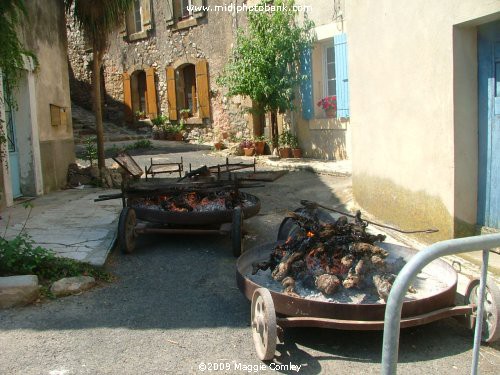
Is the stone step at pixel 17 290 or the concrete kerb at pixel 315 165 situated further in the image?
the concrete kerb at pixel 315 165

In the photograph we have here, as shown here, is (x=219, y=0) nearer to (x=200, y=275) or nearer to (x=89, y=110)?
(x=89, y=110)

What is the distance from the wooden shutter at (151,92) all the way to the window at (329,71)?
8.37m

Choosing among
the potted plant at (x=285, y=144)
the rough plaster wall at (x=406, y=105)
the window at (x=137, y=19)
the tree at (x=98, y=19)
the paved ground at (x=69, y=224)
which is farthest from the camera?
the window at (x=137, y=19)

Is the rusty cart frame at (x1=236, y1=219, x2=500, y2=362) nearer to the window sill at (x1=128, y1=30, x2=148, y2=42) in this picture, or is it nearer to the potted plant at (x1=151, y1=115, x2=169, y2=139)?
the potted plant at (x1=151, y1=115, x2=169, y2=139)

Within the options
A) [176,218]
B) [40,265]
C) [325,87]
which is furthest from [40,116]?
[325,87]

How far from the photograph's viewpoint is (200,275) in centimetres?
518

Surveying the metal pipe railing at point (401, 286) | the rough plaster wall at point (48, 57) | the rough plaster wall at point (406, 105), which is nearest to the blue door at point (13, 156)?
the rough plaster wall at point (48, 57)

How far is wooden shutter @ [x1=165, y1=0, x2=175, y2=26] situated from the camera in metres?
17.2

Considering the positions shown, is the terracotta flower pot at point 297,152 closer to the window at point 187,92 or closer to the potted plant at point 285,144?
the potted plant at point 285,144

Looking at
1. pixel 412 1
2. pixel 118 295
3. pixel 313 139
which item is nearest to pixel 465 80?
pixel 412 1

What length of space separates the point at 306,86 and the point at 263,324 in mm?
9140

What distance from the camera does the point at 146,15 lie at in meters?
18.2

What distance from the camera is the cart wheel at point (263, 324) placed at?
10.8ft

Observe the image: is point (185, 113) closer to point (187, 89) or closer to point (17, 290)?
point (187, 89)
